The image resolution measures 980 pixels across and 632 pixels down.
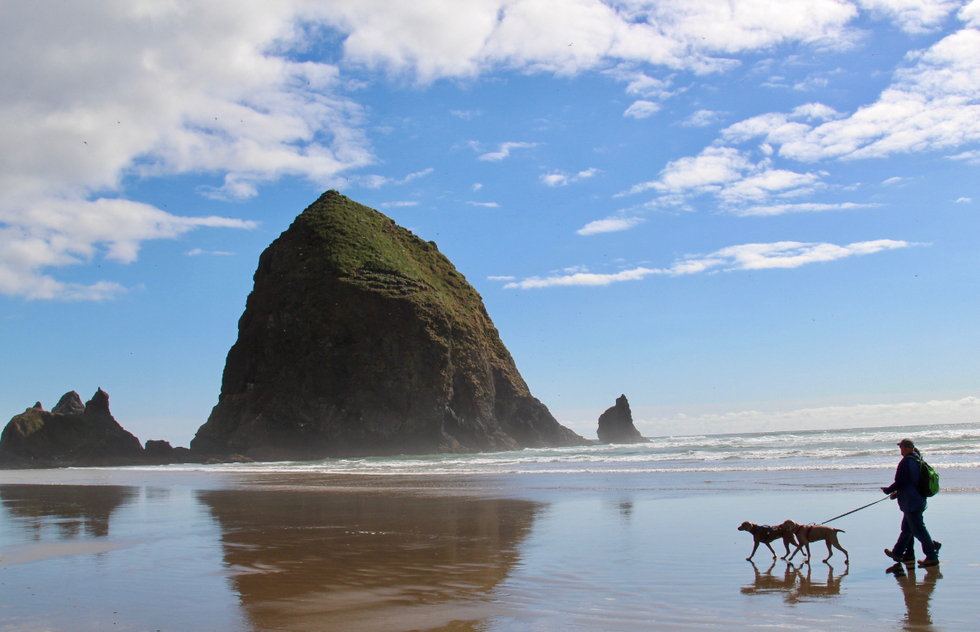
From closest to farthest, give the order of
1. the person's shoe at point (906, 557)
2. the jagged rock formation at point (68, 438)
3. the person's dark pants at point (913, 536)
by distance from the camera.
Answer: the person's dark pants at point (913, 536) → the person's shoe at point (906, 557) → the jagged rock formation at point (68, 438)

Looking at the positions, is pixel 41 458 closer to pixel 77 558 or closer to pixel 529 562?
pixel 77 558

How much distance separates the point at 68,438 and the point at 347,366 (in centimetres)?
2442

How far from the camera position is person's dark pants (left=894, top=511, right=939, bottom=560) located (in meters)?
6.62

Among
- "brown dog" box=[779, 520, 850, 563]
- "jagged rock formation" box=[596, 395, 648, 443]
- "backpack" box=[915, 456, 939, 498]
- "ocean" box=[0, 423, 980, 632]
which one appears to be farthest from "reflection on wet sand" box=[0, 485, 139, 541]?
"jagged rock formation" box=[596, 395, 648, 443]

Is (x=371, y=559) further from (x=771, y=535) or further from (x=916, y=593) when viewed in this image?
(x=916, y=593)

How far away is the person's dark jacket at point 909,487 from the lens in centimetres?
692

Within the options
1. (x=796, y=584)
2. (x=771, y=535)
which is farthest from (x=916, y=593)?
(x=771, y=535)

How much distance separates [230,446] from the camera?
5438cm

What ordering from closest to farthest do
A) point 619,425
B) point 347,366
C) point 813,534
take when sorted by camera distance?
point 813,534 < point 347,366 < point 619,425

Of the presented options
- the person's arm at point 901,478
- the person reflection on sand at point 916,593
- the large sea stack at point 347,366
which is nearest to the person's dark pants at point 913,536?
the person reflection on sand at point 916,593

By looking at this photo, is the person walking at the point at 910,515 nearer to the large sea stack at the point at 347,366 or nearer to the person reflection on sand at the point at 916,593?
the person reflection on sand at the point at 916,593

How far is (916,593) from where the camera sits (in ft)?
18.3

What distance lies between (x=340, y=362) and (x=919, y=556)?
52552 millimetres

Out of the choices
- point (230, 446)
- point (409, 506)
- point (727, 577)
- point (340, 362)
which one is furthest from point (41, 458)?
point (727, 577)
